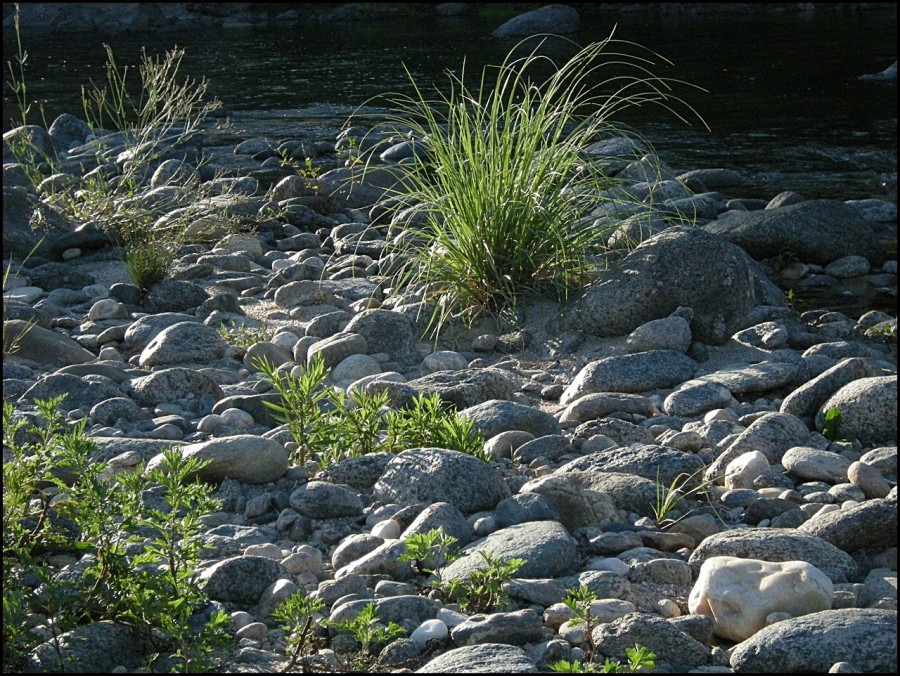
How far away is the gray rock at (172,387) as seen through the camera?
5.13m

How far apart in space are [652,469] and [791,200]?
5471mm

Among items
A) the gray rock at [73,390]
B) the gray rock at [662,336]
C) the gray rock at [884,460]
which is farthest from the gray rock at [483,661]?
the gray rock at [662,336]

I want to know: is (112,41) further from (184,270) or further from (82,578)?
(82,578)

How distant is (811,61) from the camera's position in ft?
60.3

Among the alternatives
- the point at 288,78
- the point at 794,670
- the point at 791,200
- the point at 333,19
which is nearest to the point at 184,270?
the point at 791,200

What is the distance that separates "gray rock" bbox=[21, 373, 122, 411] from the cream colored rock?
9.75ft

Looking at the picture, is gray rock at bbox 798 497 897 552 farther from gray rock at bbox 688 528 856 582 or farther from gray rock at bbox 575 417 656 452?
gray rock at bbox 575 417 656 452

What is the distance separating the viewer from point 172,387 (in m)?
5.16

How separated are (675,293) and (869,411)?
1544mm

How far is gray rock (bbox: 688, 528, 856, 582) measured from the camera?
11.1 ft

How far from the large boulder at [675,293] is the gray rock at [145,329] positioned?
222 cm

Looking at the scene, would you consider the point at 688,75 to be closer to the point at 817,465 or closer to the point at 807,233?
the point at 807,233

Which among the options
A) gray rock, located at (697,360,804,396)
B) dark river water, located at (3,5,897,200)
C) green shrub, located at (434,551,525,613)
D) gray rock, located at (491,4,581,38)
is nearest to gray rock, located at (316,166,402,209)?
dark river water, located at (3,5,897,200)

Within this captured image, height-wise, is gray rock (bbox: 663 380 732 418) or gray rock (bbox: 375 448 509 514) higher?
gray rock (bbox: 375 448 509 514)
